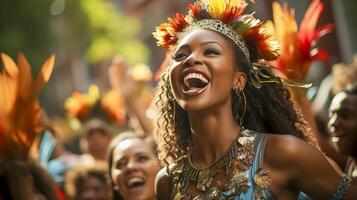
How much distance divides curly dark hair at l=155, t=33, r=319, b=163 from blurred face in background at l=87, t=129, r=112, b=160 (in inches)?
158

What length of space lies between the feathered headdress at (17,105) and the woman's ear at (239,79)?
5.77ft

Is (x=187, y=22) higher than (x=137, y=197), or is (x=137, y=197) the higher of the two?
(x=187, y=22)

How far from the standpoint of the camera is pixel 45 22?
20.3 m

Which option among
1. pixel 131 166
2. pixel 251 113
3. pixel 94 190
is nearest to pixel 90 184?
pixel 94 190

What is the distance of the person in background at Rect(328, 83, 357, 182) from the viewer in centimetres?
440

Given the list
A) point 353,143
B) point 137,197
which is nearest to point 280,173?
point 353,143

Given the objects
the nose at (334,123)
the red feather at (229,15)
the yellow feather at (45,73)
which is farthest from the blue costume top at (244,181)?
the yellow feather at (45,73)

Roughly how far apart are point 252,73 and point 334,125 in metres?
1.28

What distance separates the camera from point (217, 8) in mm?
3496

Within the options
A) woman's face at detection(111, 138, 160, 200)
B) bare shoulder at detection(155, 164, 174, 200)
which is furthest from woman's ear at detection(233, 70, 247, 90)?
woman's face at detection(111, 138, 160, 200)

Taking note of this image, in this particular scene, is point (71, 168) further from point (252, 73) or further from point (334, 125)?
point (252, 73)

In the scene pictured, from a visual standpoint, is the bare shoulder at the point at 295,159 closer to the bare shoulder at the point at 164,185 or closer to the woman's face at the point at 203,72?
the woman's face at the point at 203,72

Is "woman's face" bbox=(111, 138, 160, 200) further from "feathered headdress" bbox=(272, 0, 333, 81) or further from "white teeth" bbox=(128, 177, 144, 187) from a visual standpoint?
"feathered headdress" bbox=(272, 0, 333, 81)

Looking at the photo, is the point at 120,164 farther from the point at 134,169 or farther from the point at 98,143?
the point at 98,143
